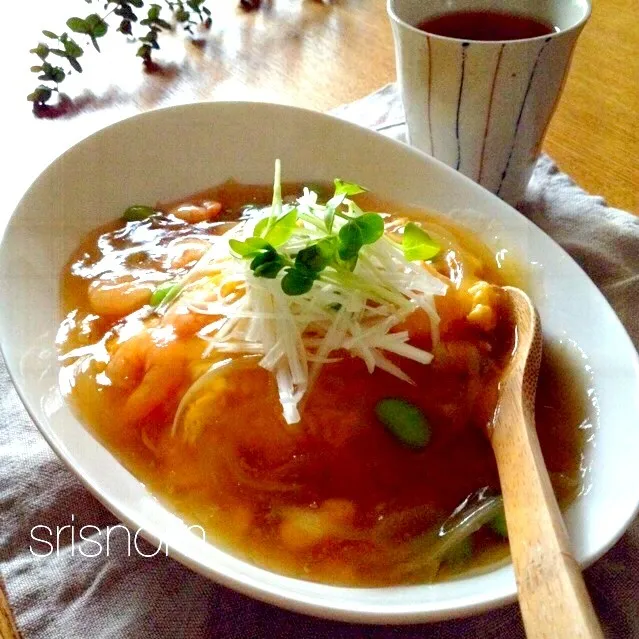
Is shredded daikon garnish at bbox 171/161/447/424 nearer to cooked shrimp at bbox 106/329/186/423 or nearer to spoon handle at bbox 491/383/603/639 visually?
cooked shrimp at bbox 106/329/186/423

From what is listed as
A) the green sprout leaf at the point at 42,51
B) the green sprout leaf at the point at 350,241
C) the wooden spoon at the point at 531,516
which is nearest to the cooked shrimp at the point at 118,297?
the green sprout leaf at the point at 350,241

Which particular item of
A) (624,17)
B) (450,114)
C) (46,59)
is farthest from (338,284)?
(624,17)

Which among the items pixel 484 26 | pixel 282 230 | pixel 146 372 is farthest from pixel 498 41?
pixel 146 372

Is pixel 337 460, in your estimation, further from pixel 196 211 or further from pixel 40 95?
pixel 40 95

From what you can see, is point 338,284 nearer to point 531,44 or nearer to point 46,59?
point 531,44

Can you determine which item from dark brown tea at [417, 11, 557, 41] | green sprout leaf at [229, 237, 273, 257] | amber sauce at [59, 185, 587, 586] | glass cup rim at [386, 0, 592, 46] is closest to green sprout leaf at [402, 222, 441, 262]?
amber sauce at [59, 185, 587, 586]

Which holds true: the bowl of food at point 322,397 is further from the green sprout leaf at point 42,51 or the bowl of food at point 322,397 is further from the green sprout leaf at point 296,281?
the green sprout leaf at point 42,51
